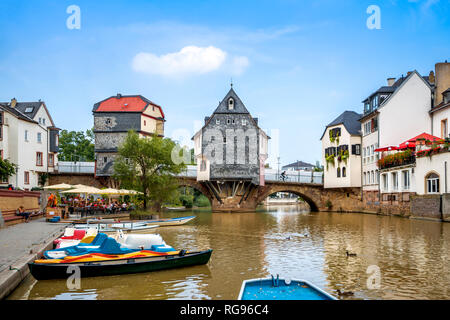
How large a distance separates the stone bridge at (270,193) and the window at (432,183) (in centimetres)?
1604

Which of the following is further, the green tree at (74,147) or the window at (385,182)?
the green tree at (74,147)

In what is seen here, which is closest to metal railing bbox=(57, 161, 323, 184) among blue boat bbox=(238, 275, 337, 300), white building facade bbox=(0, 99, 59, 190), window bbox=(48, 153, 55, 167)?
window bbox=(48, 153, 55, 167)

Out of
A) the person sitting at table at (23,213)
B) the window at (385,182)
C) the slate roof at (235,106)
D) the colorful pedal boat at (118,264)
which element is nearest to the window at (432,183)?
the window at (385,182)

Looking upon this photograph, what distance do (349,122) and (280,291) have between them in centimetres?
4647

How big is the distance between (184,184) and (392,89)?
26530mm

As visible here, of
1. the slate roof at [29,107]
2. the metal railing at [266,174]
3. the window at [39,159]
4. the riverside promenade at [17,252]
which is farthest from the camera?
the metal railing at [266,174]

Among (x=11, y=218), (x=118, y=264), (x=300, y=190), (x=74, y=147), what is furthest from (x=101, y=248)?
(x=74, y=147)

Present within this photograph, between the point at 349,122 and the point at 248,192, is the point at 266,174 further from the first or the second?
the point at 349,122

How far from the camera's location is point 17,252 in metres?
13.9

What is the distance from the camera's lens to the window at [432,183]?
3425cm

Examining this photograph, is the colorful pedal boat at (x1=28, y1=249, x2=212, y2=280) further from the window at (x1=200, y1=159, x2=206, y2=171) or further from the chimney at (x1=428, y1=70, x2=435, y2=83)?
the chimney at (x1=428, y1=70, x2=435, y2=83)

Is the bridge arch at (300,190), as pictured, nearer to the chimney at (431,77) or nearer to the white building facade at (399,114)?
the white building facade at (399,114)

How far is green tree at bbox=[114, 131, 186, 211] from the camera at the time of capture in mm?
37656

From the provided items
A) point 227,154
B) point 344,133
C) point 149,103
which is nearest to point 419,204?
point 344,133
